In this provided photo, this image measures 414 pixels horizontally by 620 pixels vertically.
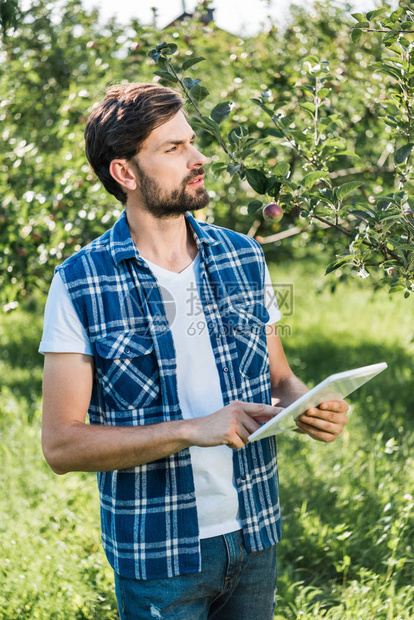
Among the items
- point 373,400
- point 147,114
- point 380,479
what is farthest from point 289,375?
point 373,400

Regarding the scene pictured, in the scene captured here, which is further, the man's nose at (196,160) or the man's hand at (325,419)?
the man's nose at (196,160)

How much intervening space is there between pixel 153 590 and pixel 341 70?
2756mm

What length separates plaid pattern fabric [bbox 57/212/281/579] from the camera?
1.41 meters

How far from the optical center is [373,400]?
14.9ft

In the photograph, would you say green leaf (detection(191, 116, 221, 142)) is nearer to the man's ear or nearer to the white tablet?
the man's ear

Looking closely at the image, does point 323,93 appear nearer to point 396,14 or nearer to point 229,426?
point 396,14

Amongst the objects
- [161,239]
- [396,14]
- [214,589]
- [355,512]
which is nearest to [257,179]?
[161,239]

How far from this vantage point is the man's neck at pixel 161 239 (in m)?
1.58

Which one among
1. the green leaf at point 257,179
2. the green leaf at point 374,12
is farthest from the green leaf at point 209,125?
the green leaf at point 374,12

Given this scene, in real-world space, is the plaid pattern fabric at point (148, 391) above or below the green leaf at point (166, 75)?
below

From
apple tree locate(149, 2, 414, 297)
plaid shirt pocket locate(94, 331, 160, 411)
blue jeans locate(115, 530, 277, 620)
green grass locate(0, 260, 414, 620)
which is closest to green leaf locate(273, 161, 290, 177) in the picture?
apple tree locate(149, 2, 414, 297)

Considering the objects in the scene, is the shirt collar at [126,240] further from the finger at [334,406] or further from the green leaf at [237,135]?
the finger at [334,406]

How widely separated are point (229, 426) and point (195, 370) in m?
0.23

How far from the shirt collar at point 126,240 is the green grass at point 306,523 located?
1.40 metres
